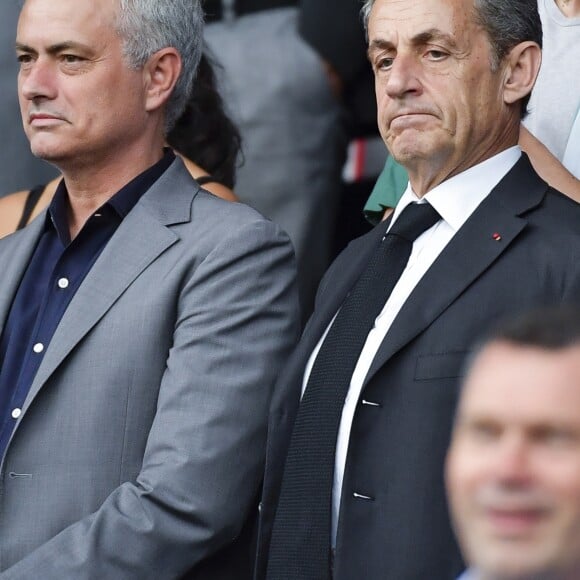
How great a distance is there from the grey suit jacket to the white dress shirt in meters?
0.20

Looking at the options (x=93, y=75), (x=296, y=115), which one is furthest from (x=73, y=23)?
(x=296, y=115)

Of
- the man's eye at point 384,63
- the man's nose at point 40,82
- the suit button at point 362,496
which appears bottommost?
the suit button at point 362,496

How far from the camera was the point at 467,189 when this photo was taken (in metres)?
2.74

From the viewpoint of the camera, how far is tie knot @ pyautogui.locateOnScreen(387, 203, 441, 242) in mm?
2754

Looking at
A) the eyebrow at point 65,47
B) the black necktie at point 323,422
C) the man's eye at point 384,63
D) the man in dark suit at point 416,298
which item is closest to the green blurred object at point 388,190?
the man in dark suit at point 416,298

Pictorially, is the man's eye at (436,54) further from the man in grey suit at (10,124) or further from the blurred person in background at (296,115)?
the man in grey suit at (10,124)

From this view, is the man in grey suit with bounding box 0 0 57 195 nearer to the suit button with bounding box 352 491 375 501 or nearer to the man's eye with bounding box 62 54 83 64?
the man's eye with bounding box 62 54 83 64

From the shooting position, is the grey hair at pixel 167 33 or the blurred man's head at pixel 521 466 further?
the grey hair at pixel 167 33

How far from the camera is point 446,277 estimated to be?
2.55 meters

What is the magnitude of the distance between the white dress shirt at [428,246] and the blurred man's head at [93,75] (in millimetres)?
785

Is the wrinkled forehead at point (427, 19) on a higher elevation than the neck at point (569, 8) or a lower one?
lower

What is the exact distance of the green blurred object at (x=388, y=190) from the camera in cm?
342

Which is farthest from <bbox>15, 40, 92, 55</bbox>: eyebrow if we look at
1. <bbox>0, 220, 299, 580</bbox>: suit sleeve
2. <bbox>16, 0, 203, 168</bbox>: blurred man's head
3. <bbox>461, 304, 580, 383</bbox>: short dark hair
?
<bbox>461, 304, 580, 383</bbox>: short dark hair

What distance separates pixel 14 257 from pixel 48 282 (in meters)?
0.16
